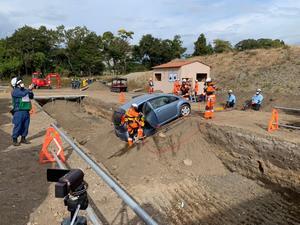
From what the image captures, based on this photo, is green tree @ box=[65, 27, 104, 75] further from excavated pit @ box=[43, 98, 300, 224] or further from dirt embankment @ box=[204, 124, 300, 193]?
dirt embankment @ box=[204, 124, 300, 193]

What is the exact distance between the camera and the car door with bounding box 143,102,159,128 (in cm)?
1259

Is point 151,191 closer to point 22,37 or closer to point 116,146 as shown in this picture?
point 116,146

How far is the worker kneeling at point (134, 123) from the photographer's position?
39.4 ft

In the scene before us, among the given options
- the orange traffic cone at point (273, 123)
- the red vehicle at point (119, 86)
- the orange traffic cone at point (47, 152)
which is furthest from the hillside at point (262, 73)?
the orange traffic cone at point (47, 152)

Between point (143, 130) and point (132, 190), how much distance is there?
13.9 feet

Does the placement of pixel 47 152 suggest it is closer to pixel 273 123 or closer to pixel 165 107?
pixel 165 107

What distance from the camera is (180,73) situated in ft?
95.7

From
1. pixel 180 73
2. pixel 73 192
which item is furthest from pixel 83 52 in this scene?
pixel 73 192

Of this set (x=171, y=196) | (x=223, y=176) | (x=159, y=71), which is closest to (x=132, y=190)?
(x=171, y=196)

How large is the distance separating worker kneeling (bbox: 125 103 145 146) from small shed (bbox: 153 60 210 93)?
16684 millimetres

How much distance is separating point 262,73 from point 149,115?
20008 millimetres

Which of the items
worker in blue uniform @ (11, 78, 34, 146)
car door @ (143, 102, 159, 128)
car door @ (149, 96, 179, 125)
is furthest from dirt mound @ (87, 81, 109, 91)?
worker in blue uniform @ (11, 78, 34, 146)

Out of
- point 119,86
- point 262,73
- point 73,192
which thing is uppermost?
point 73,192

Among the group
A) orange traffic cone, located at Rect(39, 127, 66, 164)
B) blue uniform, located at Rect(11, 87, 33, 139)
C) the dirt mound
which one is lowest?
the dirt mound
